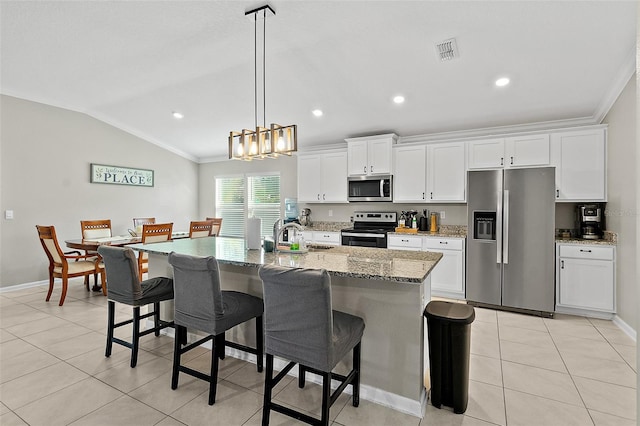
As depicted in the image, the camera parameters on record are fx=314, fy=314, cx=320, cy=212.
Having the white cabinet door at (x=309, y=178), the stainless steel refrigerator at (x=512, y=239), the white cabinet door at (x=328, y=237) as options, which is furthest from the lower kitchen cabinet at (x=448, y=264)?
the white cabinet door at (x=309, y=178)

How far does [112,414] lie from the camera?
198cm

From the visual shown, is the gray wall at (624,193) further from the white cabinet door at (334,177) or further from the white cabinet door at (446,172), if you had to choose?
the white cabinet door at (334,177)

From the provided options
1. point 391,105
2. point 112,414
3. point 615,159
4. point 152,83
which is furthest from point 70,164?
point 615,159

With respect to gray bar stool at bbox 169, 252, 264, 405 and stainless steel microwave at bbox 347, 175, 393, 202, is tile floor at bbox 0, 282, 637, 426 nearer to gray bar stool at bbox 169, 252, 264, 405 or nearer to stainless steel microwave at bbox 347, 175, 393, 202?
gray bar stool at bbox 169, 252, 264, 405

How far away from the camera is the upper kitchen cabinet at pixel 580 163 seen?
3.72m

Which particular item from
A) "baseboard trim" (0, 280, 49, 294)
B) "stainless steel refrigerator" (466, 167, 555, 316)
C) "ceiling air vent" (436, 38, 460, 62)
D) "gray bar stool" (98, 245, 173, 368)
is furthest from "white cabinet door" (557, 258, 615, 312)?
"baseboard trim" (0, 280, 49, 294)

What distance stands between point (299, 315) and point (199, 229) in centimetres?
385

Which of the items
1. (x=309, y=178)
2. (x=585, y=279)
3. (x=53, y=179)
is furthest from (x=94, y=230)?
(x=585, y=279)

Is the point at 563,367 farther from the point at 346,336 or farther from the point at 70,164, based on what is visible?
the point at 70,164

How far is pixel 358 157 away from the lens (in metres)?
5.13

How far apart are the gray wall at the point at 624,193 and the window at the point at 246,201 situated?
5093mm

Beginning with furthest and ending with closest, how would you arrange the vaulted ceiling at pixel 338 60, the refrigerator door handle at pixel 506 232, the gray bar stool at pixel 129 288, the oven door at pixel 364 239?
the oven door at pixel 364 239 → the refrigerator door handle at pixel 506 232 → the vaulted ceiling at pixel 338 60 → the gray bar stool at pixel 129 288

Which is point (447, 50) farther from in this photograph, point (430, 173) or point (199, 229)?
point (199, 229)

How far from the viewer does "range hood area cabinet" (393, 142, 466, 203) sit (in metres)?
4.52
